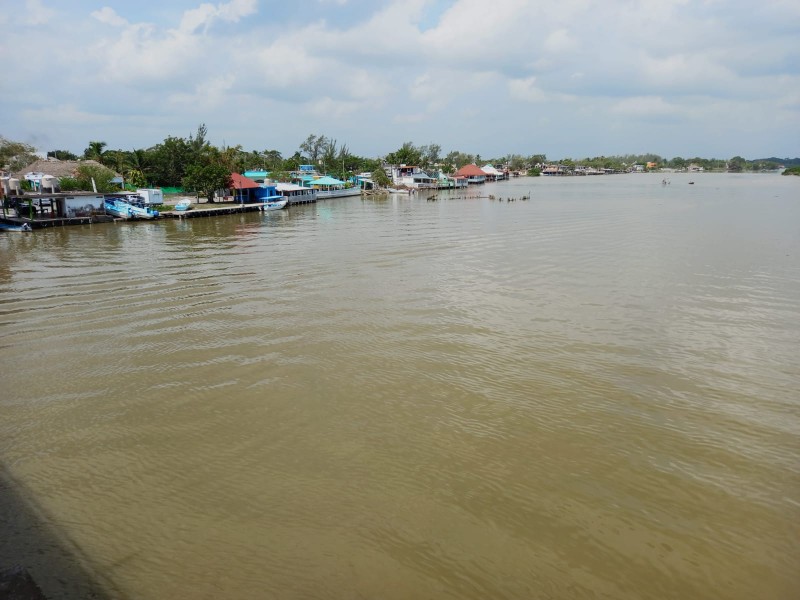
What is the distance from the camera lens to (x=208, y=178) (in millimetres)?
45688

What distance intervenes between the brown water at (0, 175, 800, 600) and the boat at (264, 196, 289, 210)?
32.7 meters

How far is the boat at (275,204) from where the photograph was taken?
46.4 m

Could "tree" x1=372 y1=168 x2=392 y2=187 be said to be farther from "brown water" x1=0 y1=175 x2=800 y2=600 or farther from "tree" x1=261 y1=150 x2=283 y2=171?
"brown water" x1=0 y1=175 x2=800 y2=600

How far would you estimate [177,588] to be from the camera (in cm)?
404

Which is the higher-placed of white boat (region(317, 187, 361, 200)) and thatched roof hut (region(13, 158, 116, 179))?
thatched roof hut (region(13, 158, 116, 179))

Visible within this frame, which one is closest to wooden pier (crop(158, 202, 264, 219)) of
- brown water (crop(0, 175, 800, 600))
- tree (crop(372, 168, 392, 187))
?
brown water (crop(0, 175, 800, 600))

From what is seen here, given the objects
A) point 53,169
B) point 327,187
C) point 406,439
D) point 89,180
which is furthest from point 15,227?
point 327,187

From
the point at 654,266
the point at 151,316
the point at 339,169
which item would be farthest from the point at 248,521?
the point at 339,169

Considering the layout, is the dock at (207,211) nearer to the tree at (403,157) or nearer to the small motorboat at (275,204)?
the small motorboat at (275,204)

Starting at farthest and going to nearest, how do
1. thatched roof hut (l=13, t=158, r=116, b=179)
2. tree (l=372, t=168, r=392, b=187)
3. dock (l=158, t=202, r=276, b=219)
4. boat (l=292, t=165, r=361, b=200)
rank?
tree (l=372, t=168, r=392, b=187)
boat (l=292, t=165, r=361, b=200)
thatched roof hut (l=13, t=158, r=116, b=179)
dock (l=158, t=202, r=276, b=219)

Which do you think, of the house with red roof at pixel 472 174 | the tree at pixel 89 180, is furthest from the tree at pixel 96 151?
the house with red roof at pixel 472 174

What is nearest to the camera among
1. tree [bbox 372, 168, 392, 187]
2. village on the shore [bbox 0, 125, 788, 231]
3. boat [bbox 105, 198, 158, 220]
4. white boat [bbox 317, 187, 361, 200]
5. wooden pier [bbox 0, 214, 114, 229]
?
wooden pier [bbox 0, 214, 114, 229]

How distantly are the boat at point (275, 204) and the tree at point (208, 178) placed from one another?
4244mm

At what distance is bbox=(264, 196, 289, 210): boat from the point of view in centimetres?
4637
